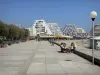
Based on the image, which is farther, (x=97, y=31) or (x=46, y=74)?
(x=97, y=31)

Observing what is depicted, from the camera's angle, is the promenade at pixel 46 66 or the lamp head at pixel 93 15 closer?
the promenade at pixel 46 66

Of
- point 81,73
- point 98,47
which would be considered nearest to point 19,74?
point 81,73

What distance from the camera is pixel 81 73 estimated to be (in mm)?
13102

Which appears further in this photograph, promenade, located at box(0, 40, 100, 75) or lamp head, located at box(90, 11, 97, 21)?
lamp head, located at box(90, 11, 97, 21)

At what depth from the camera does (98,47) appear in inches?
1410

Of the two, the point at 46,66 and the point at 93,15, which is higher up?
the point at 93,15

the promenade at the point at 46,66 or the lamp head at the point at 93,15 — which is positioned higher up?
the lamp head at the point at 93,15

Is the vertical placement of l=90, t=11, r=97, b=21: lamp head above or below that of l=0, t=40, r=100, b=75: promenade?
above

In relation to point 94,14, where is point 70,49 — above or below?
below

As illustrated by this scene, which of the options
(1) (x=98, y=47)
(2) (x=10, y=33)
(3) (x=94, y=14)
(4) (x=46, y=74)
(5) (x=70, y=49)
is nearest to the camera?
(4) (x=46, y=74)

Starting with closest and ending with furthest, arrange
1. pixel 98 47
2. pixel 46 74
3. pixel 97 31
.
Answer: pixel 46 74 < pixel 98 47 < pixel 97 31

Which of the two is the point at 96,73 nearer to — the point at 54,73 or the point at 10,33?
the point at 54,73

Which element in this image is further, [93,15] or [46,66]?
[93,15]

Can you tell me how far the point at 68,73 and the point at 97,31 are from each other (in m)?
95.8
